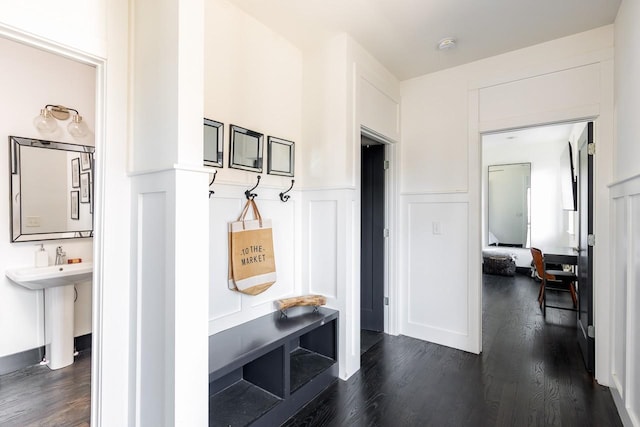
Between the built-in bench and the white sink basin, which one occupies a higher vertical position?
the white sink basin

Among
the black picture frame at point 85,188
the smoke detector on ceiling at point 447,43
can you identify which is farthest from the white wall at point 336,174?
the black picture frame at point 85,188

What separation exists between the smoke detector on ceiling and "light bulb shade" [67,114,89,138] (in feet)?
10.1

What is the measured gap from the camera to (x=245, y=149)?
6.81ft

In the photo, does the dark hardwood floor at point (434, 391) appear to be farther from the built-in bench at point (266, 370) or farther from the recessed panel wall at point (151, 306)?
the recessed panel wall at point (151, 306)

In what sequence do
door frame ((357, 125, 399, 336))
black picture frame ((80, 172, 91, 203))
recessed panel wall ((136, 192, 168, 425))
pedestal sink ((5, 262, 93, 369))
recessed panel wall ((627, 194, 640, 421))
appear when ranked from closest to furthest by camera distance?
recessed panel wall ((136, 192, 168, 425)), recessed panel wall ((627, 194, 640, 421)), pedestal sink ((5, 262, 93, 369)), black picture frame ((80, 172, 91, 203)), door frame ((357, 125, 399, 336))

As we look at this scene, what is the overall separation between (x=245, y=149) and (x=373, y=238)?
1758 mm

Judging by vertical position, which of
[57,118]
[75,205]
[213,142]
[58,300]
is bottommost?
[58,300]

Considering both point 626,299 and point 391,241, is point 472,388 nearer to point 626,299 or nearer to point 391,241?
point 626,299

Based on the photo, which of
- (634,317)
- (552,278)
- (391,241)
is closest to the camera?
(634,317)

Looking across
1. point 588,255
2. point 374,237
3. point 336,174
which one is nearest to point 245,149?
point 336,174

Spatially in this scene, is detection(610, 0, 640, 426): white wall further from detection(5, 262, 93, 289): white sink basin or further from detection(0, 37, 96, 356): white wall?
detection(0, 37, 96, 356): white wall

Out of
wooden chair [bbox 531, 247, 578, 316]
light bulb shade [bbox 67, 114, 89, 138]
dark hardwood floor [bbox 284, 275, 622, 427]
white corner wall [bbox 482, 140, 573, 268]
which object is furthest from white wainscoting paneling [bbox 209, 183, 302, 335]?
white corner wall [bbox 482, 140, 573, 268]

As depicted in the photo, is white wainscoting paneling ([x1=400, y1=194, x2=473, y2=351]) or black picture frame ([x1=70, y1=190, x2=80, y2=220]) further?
white wainscoting paneling ([x1=400, y1=194, x2=473, y2=351])

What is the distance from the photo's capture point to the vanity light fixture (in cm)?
238
